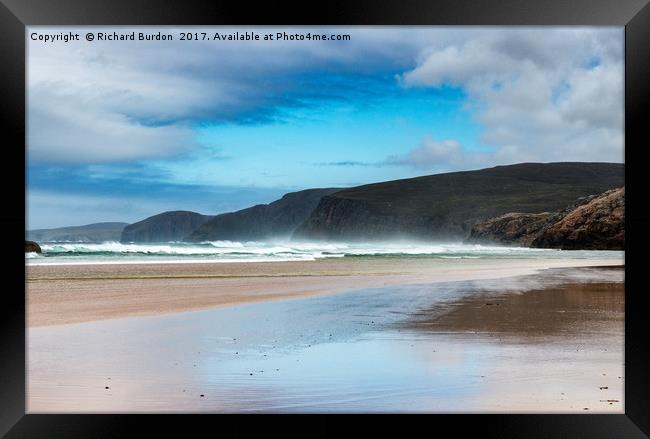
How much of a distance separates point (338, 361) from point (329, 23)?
215 centimetres

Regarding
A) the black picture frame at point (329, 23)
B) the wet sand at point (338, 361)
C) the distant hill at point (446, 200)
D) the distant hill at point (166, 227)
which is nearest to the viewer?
the black picture frame at point (329, 23)

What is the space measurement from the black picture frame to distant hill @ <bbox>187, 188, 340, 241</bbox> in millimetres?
29123

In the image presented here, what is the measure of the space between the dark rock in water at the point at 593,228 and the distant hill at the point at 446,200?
2166 centimetres

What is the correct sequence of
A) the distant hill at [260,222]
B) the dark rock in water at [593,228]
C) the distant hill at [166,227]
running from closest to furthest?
the dark rock in water at [593,228] → the distant hill at [166,227] → the distant hill at [260,222]

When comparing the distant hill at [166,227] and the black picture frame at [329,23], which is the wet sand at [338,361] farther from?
the distant hill at [166,227]

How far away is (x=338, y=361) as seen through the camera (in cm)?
419

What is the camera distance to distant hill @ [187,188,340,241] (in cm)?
3800

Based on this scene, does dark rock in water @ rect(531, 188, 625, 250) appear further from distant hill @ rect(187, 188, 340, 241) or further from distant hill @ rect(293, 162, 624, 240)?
distant hill @ rect(293, 162, 624, 240)

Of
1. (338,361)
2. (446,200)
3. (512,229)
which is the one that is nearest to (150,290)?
(338,361)

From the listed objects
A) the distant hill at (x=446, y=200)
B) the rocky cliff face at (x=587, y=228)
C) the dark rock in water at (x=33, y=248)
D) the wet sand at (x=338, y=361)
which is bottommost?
the wet sand at (x=338, y=361)

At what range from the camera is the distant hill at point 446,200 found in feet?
193

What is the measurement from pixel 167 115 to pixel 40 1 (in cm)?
5426

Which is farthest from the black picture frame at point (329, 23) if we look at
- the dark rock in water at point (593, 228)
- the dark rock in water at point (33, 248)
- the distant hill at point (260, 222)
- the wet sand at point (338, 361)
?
the distant hill at point (260, 222)

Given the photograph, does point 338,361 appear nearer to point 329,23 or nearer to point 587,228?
point 329,23
